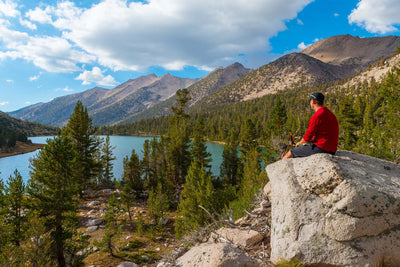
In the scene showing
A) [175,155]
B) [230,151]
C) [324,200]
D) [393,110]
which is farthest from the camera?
[230,151]

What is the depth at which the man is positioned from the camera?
485cm

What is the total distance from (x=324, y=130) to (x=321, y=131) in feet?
0.25

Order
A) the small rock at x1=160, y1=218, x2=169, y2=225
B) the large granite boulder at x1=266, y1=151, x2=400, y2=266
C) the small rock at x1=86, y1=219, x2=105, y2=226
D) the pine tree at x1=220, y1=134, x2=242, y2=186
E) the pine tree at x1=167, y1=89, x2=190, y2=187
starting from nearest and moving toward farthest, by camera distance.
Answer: the large granite boulder at x1=266, y1=151, x2=400, y2=266, the small rock at x1=86, y1=219, x2=105, y2=226, the small rock at x1=160, y1=218, x2=169, y2=225, the pine tree at x1=167, y1=89, x2=190, y2=187, the pine tree at x1=220, y1=134, x2=242, y2=186

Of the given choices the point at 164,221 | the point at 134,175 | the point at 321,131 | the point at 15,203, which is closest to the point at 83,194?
the point at 134,175

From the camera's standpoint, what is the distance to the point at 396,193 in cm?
376

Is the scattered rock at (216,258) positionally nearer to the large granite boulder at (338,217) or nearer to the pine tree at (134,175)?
the large granite boulder at (338,217)

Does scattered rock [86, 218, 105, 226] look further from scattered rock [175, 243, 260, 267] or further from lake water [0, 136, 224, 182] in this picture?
scattered rock [175, 243, 260, 267]

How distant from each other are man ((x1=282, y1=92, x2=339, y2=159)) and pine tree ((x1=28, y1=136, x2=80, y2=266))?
16794mm

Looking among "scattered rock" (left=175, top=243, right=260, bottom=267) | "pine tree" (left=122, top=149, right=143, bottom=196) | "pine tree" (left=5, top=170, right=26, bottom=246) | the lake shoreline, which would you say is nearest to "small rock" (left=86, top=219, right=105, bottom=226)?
"pine tree" (left=5, top=170, right=26, bottom=246)

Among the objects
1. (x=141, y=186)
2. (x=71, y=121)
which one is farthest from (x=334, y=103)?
(x=71, y=121)

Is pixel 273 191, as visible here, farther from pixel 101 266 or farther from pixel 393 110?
pixel 101 266

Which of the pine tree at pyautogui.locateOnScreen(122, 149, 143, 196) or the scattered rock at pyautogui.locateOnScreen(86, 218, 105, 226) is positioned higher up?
the pine tree at pyautogui.locateOnScreen(122, 149, 143, 196)

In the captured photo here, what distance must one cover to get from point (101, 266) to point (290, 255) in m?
18.2

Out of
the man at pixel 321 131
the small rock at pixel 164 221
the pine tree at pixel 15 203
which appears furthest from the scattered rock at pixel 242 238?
the small rock at pixel 164 221
